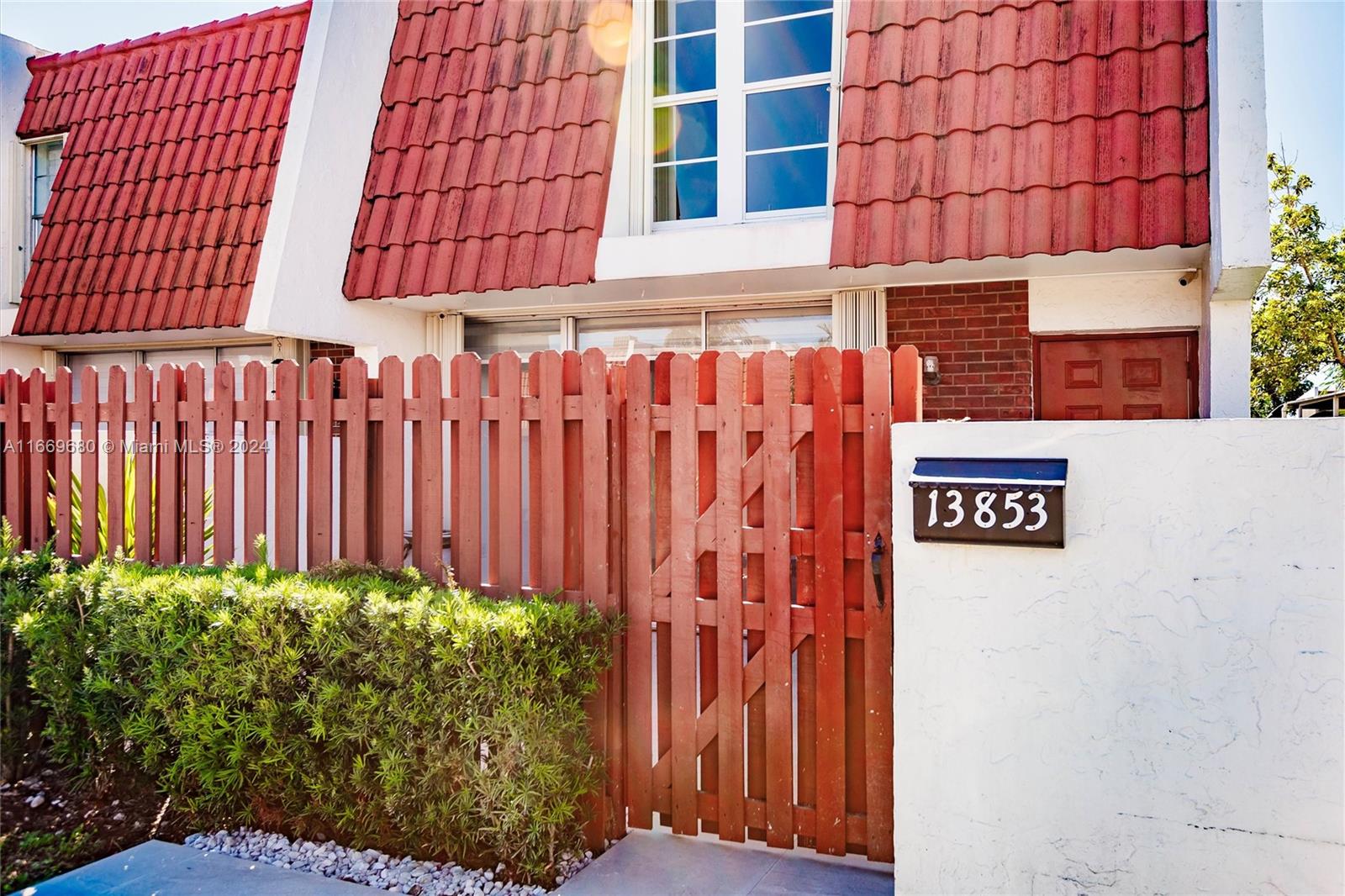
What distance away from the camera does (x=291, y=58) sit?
28.0ft

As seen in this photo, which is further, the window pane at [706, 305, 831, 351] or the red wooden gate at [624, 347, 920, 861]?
the window pane at [706, 305, 831, 351]

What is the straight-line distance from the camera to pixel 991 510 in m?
3.09

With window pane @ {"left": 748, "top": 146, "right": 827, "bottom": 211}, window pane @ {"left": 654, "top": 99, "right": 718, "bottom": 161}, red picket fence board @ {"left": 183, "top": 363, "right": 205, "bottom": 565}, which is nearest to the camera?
red picket fence board @ {"left": 183, "top": 363, "right": 205, "bottom": 565}

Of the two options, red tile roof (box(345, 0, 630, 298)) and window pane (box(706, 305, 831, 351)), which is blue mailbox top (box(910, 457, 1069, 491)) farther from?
window pane (box(706, 305, 831, 351))

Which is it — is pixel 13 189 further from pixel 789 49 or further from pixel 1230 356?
pixel 1230 356

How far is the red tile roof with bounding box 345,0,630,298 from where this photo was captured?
22.3ft

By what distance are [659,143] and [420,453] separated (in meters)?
4.54

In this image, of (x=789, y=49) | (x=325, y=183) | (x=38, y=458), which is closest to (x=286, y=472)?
(x=38, y=458)

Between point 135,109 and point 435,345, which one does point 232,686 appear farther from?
point 135,109

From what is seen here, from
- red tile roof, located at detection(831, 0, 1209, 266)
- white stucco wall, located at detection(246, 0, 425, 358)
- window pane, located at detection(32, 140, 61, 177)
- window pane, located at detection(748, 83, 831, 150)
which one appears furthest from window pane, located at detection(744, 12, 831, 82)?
window pane, located at detection(32, 140, 61, 177)

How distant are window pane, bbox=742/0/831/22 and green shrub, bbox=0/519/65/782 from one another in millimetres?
6492

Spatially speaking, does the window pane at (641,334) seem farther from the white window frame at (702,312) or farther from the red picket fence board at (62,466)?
the red picket fence board at (62,466)

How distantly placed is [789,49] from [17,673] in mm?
6913

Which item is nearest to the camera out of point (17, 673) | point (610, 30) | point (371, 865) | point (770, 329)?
point (371, 865)
